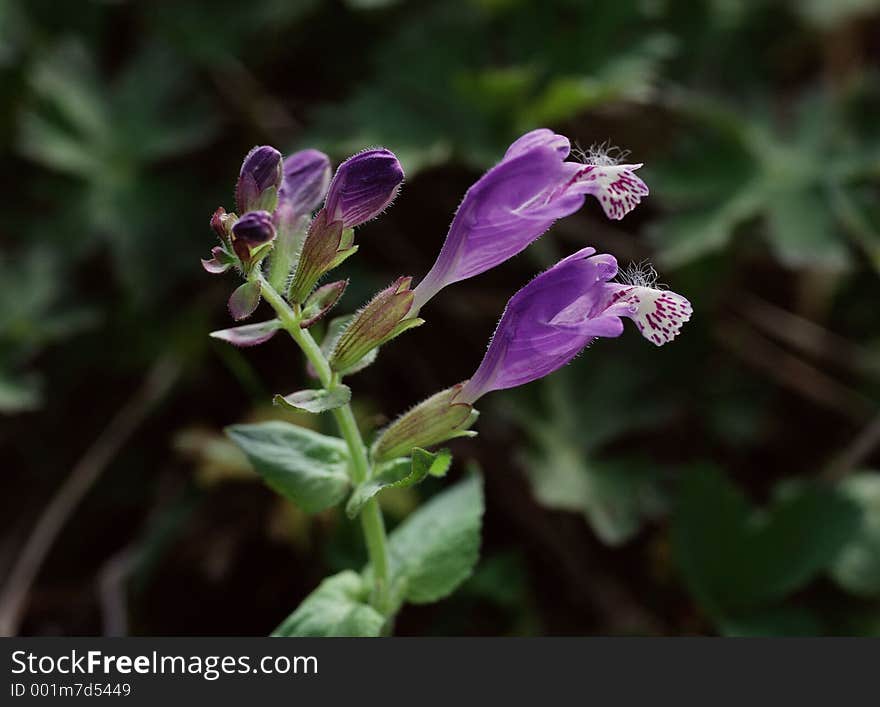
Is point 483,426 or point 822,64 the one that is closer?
point 483,426

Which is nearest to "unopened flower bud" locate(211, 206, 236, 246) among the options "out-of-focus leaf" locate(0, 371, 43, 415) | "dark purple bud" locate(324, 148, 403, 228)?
"dark purple bud" locate(324, 148, 403, 228)

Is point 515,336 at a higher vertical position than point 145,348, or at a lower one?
lower

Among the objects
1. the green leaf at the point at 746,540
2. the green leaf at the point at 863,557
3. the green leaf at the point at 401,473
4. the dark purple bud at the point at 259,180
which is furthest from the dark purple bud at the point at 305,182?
the green leaf at the point at 863,557

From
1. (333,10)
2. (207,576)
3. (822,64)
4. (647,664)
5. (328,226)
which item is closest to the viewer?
(328,226)

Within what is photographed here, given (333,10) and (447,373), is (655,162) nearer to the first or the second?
(447,373)

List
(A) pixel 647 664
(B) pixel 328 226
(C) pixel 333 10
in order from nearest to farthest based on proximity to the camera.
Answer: (B) pixel 328 226 < (A) pixel 647 664 < (C) pixel 333 10

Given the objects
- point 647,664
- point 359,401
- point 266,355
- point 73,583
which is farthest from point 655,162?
point 73,583

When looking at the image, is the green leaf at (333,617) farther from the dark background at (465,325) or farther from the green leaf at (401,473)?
the dark background at (465,325)

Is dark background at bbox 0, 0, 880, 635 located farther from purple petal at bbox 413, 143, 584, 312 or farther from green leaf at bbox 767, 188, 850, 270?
purple petal at bbox 413, 143, 584, 312
